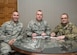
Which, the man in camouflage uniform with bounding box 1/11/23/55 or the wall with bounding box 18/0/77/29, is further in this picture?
the wall with bounding box 18/0/77/29

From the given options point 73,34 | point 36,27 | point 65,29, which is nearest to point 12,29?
point 36,27

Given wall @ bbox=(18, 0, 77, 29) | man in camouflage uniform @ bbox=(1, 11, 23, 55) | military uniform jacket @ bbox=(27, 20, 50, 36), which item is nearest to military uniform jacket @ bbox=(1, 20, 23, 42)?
man in camouflage uniform @ bbox=(1, 11, 23, 55)

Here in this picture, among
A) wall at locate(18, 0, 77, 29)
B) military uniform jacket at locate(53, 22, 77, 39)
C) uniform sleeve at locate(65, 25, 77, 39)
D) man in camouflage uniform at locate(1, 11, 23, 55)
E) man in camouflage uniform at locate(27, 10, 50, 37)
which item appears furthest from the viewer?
wall at locate(18, 0, 77, 29)

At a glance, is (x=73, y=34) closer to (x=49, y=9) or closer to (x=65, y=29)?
(x=65, y=29)

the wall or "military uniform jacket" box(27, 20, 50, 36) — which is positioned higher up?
the wall

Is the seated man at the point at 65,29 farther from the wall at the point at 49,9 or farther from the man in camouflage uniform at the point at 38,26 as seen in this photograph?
the wall at the point at 49,9

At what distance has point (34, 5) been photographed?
438 centimetres

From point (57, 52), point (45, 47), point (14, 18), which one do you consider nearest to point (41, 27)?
point (14, 18)

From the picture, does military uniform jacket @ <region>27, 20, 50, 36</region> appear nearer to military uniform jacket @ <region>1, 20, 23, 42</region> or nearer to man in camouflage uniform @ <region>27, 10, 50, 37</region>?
man in camouflage uniform @ <region>27, 10, 50, 37</region>

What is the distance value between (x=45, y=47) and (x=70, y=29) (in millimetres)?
1287

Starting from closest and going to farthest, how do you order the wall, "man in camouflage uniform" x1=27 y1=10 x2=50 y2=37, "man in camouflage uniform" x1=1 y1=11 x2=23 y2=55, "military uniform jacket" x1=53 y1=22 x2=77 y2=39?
"military uniform jacket" x1=53 y1=22 x2=77 y2=39
"man in camouflage uniform" x1=1 y1=11 x2=23 y2=55
"man in camouflage uniform" x1=27 y1=10 x2=50 y2=37
the wall

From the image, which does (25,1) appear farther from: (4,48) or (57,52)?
(57,52)

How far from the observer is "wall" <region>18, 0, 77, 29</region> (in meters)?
4.33

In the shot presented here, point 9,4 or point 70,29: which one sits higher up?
point 9,4
